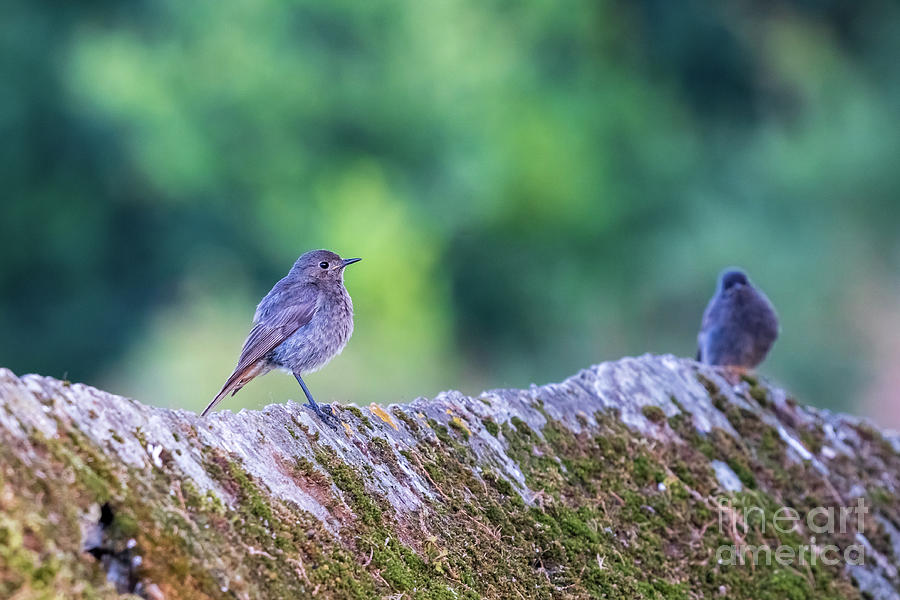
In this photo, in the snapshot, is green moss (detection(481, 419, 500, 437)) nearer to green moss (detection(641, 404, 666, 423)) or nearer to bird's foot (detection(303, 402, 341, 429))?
bird's foot (detection(303, 402, 341, 429))

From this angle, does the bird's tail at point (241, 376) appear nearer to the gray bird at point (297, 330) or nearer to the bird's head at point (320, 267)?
the gray bird at point (297, 330)

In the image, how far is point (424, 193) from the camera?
20422 mm

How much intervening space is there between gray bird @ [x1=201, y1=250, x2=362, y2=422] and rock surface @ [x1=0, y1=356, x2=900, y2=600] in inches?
41.2

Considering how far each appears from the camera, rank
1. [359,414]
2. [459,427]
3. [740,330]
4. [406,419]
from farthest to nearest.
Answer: [740,330]
[459,427]
[406,419]
[359,414]

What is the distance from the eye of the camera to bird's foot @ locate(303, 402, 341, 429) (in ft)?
12.1

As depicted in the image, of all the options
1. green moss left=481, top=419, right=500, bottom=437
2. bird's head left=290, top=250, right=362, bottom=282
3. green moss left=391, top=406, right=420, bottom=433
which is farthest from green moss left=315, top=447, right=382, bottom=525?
bird's head left=290, top=250, right=362, bottom=282

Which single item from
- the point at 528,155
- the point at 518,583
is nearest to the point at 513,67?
the point at 528,155

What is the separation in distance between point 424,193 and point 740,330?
39.5ft

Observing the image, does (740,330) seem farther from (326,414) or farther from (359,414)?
(326,414)

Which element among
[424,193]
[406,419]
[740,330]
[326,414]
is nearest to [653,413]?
[406,419]

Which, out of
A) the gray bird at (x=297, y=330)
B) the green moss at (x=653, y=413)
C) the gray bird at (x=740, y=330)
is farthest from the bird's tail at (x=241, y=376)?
the gray bird at (x=740, y=330)

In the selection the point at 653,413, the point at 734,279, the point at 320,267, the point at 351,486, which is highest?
the point at 734,279

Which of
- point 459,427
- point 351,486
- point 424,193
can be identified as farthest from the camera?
point 424,193

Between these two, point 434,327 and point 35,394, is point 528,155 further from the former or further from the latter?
point 35,394
